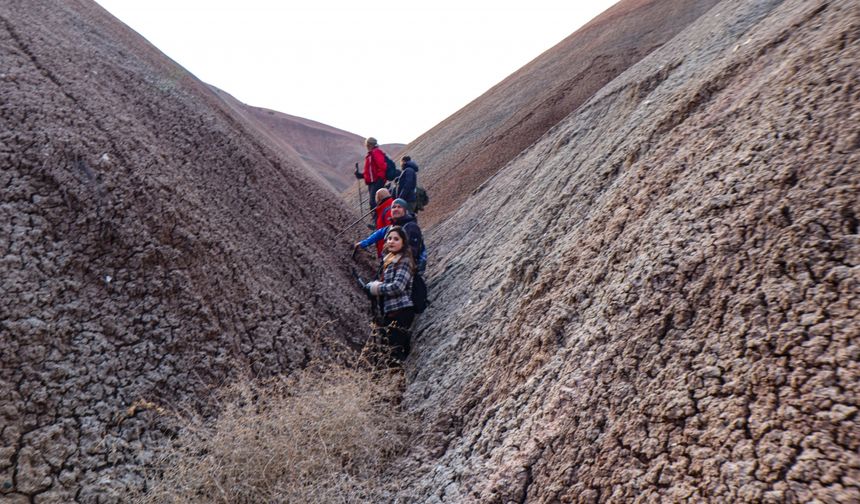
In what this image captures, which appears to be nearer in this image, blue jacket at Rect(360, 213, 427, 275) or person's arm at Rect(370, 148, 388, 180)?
blue jacket at Rect(360, 213, 427, 275)

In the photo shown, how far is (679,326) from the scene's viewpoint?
2438 millimetres

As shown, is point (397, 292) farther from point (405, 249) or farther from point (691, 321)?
point (691, 321)

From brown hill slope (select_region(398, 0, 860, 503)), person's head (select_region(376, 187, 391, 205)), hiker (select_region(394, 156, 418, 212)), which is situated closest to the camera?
brown hill slope (select_region(398, 0, 860, 503))

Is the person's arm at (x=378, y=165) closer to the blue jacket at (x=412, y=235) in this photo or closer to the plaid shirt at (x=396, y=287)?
the blue jacket at (x=412, y=235)

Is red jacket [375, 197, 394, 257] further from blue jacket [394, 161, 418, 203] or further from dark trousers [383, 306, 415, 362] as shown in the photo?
dark trousers [383, 306, 415, 362]

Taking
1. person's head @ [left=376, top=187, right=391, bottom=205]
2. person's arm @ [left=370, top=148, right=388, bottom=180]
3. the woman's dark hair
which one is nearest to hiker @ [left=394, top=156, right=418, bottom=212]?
person's head @ [left=376, top=187, right=391, bottom=205]

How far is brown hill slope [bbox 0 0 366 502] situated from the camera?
2945mm

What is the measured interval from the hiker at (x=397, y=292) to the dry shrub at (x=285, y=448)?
934 millimetres

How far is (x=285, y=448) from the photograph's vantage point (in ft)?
10.5

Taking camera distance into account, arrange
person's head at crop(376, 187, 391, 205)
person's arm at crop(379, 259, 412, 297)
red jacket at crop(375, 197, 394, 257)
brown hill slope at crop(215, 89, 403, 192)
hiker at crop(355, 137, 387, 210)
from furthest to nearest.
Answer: brown hill slope at crop(215, 89, 403, 192), hiker at crop(355, 137, 387, 210), person's head at crop(376, 187, 391, 205), red jacket at crop(375, 197, 394, 257), person's arm at crop(379, 259, 412, 297)

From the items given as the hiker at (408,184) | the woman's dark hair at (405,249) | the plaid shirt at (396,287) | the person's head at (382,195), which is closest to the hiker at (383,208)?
the person's head at (382,195)

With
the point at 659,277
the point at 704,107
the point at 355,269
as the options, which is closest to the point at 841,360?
the point at 659,277

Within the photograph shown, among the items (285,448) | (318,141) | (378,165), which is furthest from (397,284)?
(318,141)

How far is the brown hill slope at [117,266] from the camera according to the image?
2.95 metres
